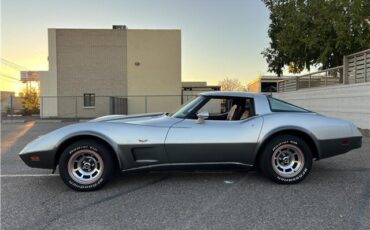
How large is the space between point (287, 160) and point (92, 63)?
2687 cm

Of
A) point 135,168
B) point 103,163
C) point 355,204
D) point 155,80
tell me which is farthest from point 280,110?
point 155,80

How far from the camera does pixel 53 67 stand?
29859 millimetres

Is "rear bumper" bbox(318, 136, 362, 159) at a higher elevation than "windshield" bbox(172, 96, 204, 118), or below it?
below

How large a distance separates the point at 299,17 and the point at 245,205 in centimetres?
1291

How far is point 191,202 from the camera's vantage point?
454 centimetres

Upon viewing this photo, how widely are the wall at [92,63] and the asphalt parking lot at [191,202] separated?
80.5 ft

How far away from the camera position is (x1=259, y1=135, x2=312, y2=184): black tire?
208 inches

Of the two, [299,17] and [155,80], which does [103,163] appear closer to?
[299,17]

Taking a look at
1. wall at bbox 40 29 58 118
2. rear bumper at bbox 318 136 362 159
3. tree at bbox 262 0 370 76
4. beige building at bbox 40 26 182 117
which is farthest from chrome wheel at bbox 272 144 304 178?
wall at bbox 40 29 58 118

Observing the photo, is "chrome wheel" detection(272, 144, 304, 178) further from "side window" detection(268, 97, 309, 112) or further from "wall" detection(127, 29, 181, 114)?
"wall" detection(127, 29, 181, 114)

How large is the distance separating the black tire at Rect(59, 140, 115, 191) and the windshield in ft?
3.79

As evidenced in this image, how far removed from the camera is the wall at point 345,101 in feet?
36.7

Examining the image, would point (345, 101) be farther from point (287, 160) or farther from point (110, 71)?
point (110, 71)

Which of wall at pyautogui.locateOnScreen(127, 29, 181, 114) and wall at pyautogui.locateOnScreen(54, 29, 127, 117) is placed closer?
wall at pyautogui.locateOnScreen(54, 29, 127, 117)
